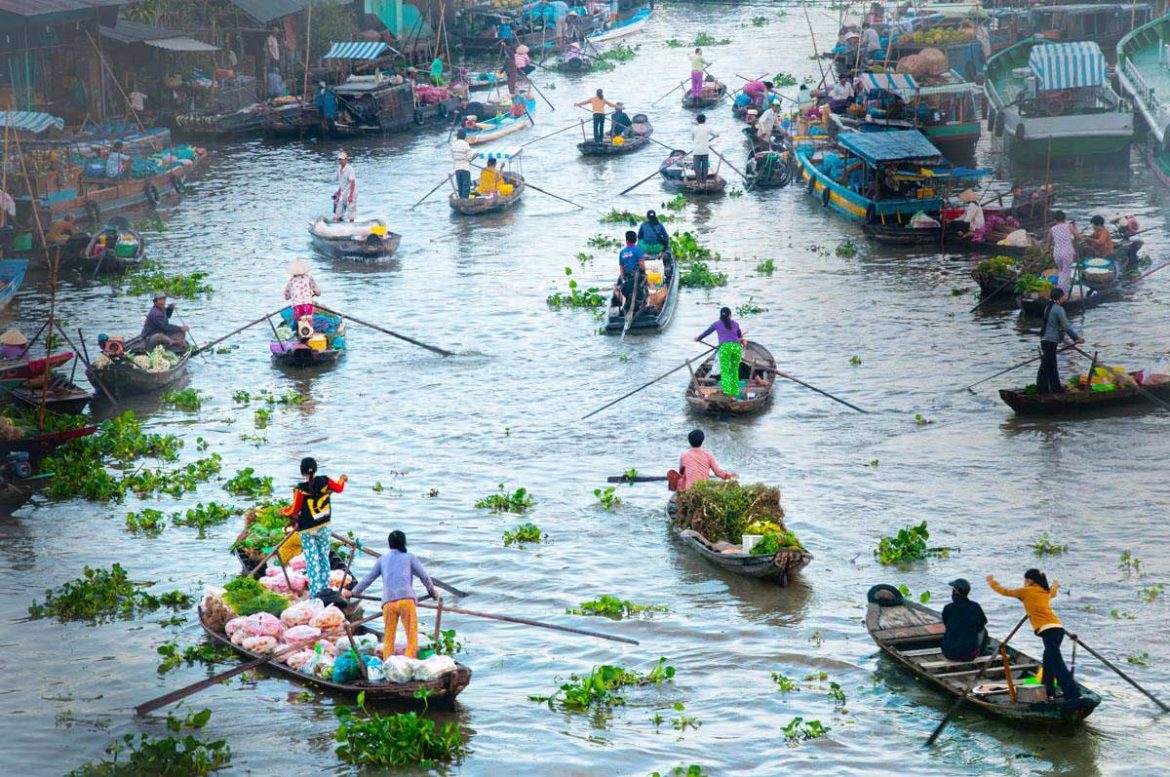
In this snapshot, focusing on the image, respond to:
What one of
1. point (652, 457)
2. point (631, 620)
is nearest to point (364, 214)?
point (652, 457)

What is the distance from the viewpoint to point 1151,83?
36.2m

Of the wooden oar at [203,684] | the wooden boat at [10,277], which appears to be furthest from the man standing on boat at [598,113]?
the wooden oar at [203,684]

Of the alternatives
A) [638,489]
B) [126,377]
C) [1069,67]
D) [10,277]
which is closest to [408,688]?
[638,489]

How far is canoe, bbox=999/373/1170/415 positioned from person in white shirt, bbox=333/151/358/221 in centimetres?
1491

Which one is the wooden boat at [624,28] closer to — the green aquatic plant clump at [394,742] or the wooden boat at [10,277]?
the wooden boat at [10,277]

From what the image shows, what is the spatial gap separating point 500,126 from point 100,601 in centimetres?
3039

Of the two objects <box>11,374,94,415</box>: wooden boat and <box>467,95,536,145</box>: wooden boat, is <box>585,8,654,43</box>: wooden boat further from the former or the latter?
<box>11,374,94,415</box>: wooden boat

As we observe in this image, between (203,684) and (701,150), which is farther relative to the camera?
(701,150)

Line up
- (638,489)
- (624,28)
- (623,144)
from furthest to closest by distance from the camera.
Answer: (624,28) → (623,144) → (638,489)

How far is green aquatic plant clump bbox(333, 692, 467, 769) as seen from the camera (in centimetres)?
1155

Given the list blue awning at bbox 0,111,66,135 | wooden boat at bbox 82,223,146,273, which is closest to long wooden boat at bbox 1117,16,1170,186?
wooden boat at bbox 82,223,146,273

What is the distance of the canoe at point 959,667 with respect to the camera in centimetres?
1161

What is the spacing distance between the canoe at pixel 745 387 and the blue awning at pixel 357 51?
25.8m

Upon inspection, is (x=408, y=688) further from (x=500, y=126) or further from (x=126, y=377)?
(x=500, y=126)
